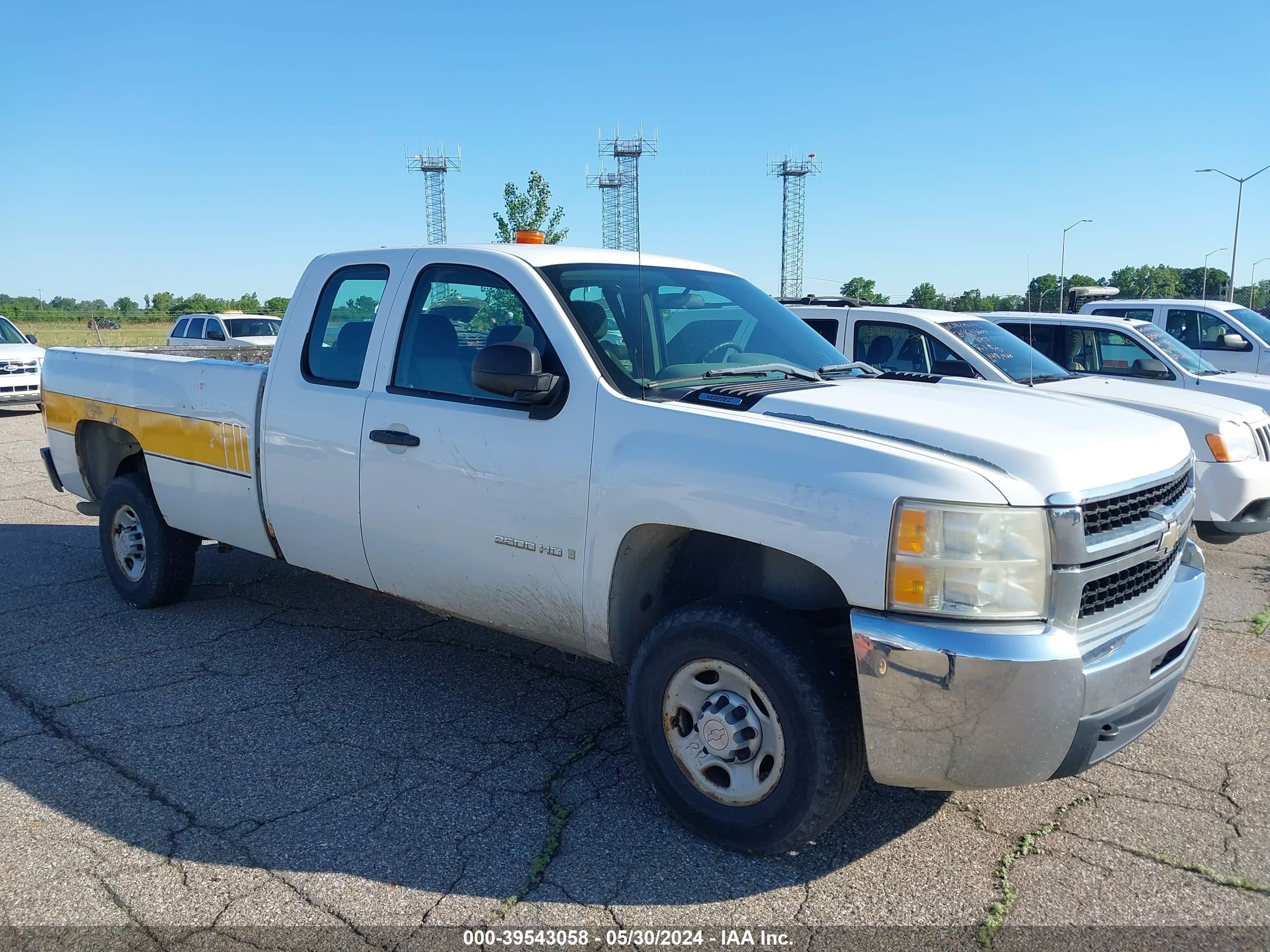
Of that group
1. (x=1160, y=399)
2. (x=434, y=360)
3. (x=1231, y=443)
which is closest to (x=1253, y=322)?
(x=1160, y=399)

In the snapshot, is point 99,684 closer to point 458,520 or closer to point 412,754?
point 412,754

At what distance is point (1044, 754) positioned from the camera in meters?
2.81

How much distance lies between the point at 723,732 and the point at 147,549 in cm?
402

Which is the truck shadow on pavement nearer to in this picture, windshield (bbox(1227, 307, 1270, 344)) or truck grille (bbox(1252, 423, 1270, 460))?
truck grille (bbox(1252, 423, 1270, 460))

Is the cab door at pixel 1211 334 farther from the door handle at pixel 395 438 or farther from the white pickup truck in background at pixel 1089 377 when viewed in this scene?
the door handle at pixel 395 438

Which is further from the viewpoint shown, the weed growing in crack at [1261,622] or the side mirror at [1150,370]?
the side mirror at [1150,370]

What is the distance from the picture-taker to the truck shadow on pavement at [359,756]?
3.24m

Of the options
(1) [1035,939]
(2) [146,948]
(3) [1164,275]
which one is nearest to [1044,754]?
(1) [1035,939]

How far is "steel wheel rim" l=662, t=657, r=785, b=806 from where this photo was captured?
10.4 feet

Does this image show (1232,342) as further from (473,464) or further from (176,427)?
(176,427)

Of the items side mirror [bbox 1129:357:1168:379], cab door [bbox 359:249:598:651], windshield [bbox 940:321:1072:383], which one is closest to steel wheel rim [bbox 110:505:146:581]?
cab door [bbox 359:249:598:651]

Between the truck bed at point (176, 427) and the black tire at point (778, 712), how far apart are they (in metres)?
2.56

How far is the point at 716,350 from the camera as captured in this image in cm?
415

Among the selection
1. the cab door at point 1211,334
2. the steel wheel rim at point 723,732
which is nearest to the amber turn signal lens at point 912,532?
the steel wheel rim at point 723,732
